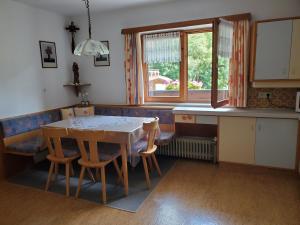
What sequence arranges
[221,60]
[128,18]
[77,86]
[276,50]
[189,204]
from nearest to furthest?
[189,204], [276,50], [221,60], [128,18], [77,86]

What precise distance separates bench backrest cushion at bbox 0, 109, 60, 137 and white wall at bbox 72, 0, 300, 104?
90 centimetres

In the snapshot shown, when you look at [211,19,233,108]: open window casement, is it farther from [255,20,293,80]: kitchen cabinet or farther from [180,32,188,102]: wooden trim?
[180,32,188,102]: wooden trim

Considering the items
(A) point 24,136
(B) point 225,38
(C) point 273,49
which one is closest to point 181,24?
(B) point 225,38

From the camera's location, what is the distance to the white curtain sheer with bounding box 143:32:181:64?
12.3ft

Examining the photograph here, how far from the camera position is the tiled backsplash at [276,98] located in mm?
3168

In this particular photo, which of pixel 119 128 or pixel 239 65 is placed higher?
pixel 239 65

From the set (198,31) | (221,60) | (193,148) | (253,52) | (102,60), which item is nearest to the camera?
(253,52)

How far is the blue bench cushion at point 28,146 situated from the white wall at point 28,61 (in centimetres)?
47

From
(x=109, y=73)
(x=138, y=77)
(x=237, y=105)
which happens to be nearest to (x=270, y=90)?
(x=237, y=105)

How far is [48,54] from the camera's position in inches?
155

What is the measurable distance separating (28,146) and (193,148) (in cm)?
237

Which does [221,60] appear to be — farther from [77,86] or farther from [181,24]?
[77,86]

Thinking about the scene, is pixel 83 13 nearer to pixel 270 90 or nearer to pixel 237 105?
pixel 237 105

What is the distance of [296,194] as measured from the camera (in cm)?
254
